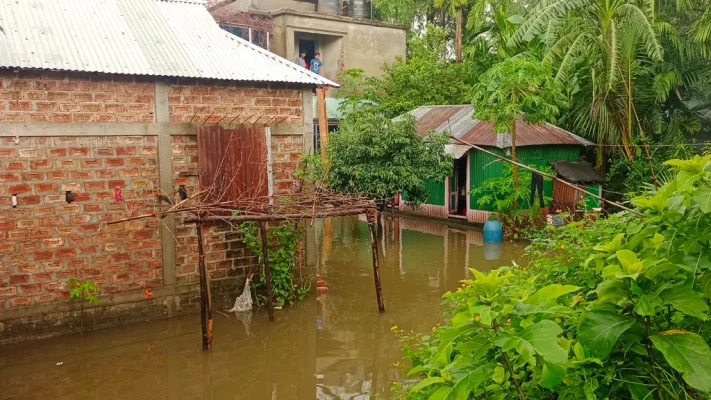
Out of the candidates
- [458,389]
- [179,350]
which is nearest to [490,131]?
[179,350]

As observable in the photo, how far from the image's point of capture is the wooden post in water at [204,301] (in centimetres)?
809

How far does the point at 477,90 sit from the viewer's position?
1591 cm

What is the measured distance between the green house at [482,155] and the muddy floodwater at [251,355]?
18.8 ft

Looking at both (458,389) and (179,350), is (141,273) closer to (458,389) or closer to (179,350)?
(179,350)

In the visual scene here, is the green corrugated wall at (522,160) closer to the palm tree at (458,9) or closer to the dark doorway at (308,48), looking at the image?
the palm tree at (458,9)

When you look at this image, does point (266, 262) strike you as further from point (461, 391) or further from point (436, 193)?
point (436, 193)

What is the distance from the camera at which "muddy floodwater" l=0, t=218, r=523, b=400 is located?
7328 millimetres

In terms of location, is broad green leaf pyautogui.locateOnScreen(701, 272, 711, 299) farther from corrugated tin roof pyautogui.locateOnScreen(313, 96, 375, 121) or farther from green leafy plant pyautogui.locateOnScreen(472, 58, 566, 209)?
corrugated tin roof pyautogui.locateOnScreen(313, 96, 375, 121)

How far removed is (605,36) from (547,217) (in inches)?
194

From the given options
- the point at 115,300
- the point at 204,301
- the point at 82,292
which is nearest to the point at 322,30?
the point at 115,300

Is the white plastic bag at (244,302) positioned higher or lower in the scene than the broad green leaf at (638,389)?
lower

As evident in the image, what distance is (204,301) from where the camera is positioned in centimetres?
809

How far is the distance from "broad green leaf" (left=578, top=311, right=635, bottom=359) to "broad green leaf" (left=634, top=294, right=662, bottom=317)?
0.10 metres

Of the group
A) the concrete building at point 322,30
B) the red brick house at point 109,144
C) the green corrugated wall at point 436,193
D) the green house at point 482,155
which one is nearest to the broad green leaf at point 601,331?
the red brick house at point 109,144
